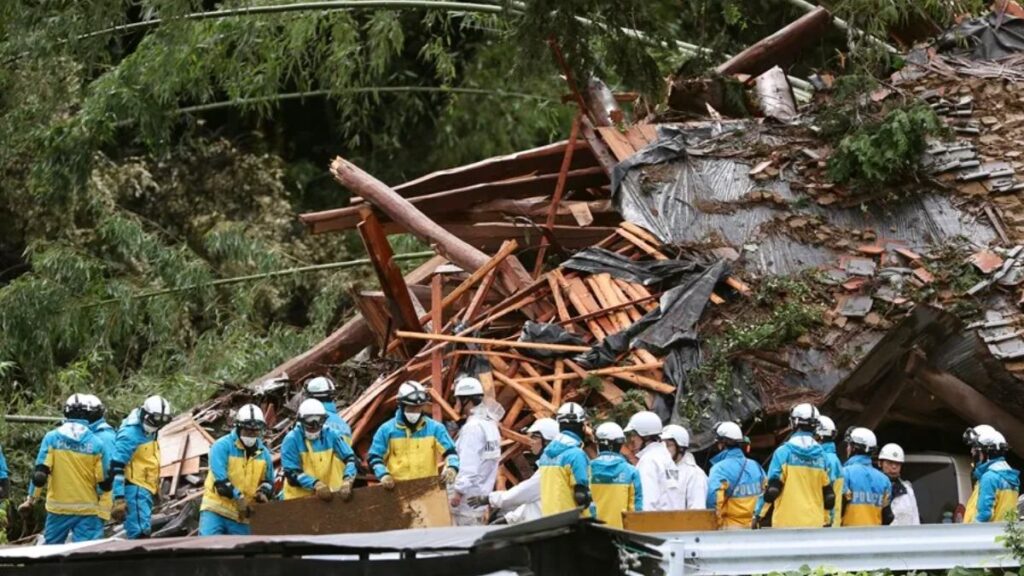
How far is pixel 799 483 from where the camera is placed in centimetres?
1498

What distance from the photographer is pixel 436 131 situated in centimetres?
3156

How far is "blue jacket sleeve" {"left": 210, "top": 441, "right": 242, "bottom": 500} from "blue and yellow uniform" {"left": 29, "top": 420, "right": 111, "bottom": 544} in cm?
110

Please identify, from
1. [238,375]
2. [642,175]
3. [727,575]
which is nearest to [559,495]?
[727,575]

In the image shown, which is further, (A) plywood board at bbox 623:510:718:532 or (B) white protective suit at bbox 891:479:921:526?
(B) white protective suit at bbox 891:479:921:526

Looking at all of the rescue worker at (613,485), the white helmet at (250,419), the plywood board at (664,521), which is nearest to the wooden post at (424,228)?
the white helmet at (250,419)

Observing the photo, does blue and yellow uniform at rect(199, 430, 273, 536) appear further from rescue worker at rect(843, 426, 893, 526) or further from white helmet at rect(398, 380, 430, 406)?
rescue worker at rect(843, 426, 893, 526)

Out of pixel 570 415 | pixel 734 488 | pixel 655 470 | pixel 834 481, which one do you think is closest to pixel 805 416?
pixel 834 481

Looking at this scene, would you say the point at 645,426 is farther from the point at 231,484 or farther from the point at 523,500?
the point at 231,484

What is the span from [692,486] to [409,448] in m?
2.47

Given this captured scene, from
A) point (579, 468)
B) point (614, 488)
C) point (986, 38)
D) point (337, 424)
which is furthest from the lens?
point (986, 38)

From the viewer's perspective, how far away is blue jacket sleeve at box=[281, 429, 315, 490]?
1520 cm

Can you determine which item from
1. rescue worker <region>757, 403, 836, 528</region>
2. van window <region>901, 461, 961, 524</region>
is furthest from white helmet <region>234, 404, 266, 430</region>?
van window <region>901, 461, 961, 524</region>

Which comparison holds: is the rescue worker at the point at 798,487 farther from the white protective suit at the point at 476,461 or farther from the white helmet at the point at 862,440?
the white protective suit at the point at 476,461

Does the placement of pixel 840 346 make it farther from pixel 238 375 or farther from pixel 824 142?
pixel 238 375
